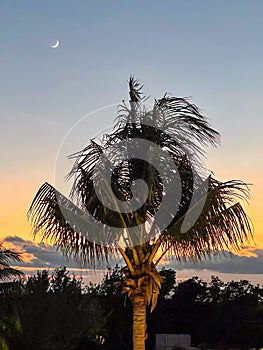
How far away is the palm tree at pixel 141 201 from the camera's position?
44.3ft

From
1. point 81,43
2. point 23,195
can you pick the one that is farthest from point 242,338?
point 81,43

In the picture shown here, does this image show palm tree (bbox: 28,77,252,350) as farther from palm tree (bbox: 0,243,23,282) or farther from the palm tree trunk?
palm tree (bbox: 0,243,23,282)

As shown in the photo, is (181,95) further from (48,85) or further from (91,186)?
(48,85)

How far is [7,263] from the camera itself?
2308 centimetres

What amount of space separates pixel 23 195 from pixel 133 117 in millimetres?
8599

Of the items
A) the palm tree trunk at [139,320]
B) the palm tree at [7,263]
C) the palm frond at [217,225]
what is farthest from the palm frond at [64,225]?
the palm tree at [7,263]

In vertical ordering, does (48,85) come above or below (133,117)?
above

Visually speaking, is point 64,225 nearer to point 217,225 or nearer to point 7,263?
point 217,225

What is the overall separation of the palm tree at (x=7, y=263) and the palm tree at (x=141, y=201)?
29.8 feet

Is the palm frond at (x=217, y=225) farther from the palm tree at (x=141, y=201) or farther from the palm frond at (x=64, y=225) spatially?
the palm frond at (x=64, y=225)

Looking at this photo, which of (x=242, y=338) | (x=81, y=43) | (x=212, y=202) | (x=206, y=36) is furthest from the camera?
(x=242, y=338)

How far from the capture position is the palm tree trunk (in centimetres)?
1358

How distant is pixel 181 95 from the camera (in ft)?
46.5

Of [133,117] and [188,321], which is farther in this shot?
[188,321]
